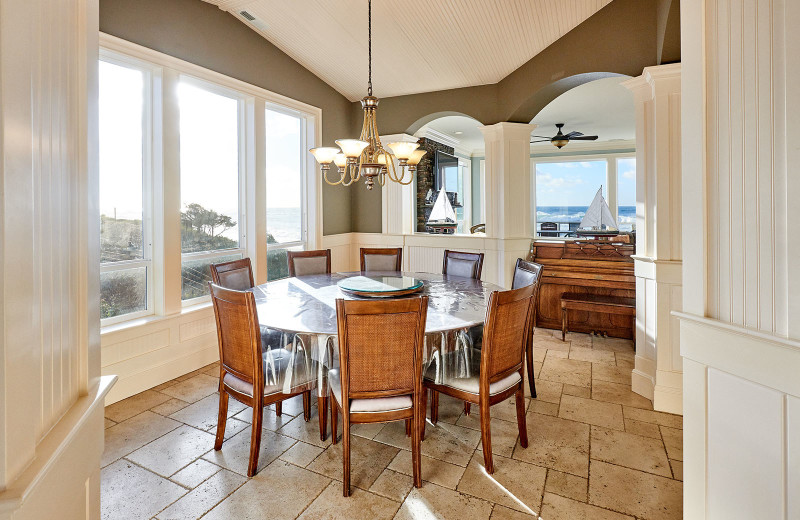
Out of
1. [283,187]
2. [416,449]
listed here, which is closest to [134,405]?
[416,449]

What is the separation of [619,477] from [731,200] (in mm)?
1491

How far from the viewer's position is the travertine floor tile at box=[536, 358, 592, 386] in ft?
10.7

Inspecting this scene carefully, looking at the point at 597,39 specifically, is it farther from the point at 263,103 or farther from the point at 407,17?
the point at 263,103

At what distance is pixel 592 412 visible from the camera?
8.98 feet

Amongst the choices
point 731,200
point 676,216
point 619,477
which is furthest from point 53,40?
point 676,216

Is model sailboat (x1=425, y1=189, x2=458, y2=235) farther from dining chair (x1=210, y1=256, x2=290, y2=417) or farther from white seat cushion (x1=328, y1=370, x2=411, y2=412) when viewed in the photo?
white seat cushion (x1=328, y1=370, x2=411, y2=412)

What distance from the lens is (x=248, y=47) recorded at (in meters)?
3.97

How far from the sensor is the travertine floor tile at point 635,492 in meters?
1.80

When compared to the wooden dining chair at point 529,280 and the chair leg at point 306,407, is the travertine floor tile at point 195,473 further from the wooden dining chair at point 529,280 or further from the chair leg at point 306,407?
the wooden dining chair at point 529,280

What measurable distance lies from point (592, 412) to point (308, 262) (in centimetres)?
262

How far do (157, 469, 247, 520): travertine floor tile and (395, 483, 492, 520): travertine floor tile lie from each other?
0.81 meters

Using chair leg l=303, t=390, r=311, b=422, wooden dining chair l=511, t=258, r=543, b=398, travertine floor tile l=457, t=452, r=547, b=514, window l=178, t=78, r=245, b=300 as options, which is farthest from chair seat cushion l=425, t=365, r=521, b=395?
window l=178, t=78, r=245, b=300

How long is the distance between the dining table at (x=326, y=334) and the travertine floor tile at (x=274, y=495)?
0.39 metres

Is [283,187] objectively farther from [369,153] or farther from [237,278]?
[369,153]
